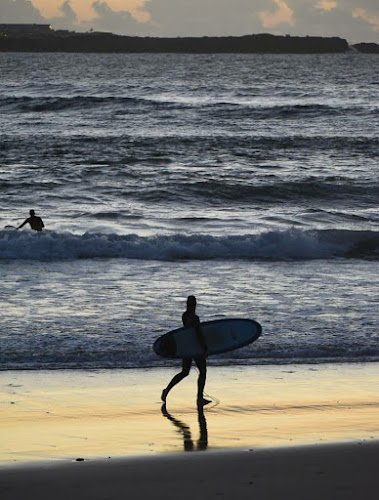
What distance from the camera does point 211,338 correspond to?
440 inches

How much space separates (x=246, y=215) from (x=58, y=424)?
2057 cm

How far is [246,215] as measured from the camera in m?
29.5

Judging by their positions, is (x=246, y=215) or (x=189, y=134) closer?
(x=246, y=215)

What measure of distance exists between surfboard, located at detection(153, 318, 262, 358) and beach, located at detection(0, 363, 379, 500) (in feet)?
1.60

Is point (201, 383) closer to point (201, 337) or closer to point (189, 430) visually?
point (201, 337)

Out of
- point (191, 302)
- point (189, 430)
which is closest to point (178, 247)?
point (191, 302)

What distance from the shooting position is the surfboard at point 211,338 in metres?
10.5

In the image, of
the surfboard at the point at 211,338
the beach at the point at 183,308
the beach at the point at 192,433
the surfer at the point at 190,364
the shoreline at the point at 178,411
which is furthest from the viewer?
the surfboard at the point at 211,338

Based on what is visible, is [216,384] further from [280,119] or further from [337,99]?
[337,99]

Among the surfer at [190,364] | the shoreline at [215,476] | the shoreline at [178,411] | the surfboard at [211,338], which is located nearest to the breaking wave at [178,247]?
the shoreline at [178,411]

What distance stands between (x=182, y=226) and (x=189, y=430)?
17.9 metres

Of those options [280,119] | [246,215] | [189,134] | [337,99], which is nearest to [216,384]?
[246,215]

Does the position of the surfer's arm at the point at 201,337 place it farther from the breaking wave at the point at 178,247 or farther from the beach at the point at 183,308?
the breaking wave at the point at 178,247

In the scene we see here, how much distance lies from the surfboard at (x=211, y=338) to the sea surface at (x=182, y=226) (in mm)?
1285
